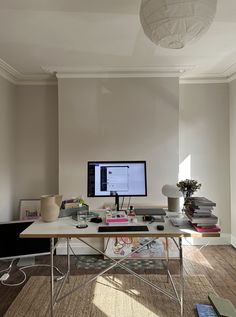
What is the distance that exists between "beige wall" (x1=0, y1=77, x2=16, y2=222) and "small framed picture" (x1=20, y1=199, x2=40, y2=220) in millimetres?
169

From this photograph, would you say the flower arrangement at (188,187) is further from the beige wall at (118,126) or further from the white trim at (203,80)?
the white trim at (203,80)

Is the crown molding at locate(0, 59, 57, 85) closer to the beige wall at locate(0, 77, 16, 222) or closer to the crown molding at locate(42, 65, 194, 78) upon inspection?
the beige wall at locate(0, 77, 16, 222)

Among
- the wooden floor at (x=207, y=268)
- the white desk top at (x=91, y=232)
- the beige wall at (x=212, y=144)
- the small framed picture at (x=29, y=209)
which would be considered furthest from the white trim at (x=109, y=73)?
the wooden floor at (x=207, y=268)

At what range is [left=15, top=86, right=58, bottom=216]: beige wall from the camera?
3.84 metres

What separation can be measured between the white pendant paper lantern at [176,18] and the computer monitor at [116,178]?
4.23 feet

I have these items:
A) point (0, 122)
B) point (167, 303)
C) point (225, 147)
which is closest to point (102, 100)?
point (0, 122)

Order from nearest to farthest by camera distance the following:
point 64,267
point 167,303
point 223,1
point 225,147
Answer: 1. point 223,1
2. point 167,303
3. point 64,267
4. point 225,147

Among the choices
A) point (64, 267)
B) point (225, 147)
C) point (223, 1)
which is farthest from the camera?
point (225, 147)

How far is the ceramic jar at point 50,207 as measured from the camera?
2.16m

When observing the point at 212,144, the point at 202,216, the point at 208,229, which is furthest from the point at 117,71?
the point at 208,229

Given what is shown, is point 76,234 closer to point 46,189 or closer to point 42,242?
point 42,242

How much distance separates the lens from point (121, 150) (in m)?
3.55

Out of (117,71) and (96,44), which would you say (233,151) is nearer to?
(117,71)

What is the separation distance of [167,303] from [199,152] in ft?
7.23
